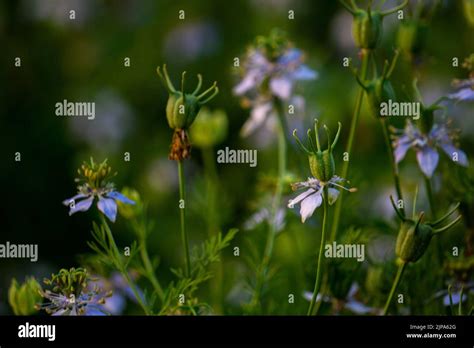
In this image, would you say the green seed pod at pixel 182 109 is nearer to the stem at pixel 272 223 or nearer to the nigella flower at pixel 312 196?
the nigella flower at pixel 312 196

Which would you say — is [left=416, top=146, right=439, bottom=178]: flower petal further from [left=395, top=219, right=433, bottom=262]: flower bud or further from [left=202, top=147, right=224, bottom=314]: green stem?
[left=202, top=147, right=224, bottom=314]: green stem

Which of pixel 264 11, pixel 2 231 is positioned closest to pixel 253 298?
pixel 2 231

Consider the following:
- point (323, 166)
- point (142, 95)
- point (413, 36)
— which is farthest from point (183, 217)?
point (142, 95)

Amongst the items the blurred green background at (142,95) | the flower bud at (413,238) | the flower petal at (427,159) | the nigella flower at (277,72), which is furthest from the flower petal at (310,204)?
the blurred green background at (142,95)

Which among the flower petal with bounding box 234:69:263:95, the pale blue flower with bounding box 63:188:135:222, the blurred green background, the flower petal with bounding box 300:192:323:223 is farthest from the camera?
the blurred green background

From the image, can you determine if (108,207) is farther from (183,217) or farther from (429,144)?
(429,144)

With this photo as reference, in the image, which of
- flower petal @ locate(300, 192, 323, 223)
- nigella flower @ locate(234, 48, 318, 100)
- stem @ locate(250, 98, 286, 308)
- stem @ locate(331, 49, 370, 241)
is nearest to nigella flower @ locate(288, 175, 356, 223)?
flower petal @ locate(300, 192, 323, 223)

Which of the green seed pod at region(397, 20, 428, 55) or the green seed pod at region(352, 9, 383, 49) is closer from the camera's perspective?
the green seed pod at region(352, 9, 383, 49)
